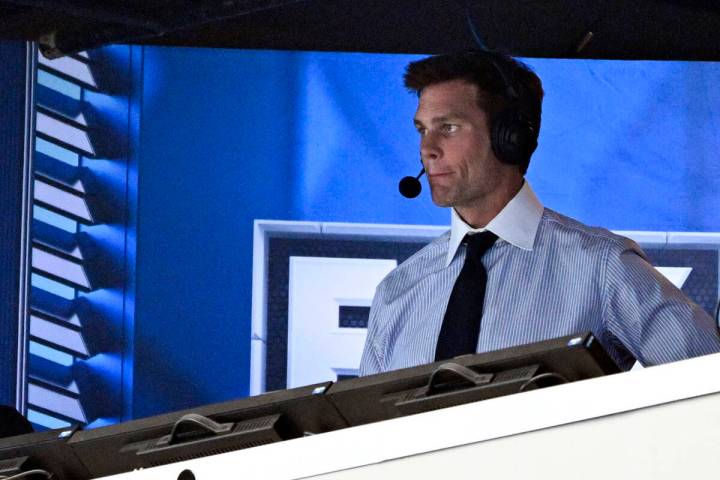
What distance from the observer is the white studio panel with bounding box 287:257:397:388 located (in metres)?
3.36

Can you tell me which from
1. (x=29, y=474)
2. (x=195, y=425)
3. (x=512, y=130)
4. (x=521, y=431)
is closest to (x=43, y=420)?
(x=512, y=130)

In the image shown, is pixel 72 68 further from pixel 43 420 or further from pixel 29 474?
pixel 29 474

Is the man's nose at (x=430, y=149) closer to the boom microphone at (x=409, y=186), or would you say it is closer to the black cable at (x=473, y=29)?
the boom microphone at (x=409, y=186)

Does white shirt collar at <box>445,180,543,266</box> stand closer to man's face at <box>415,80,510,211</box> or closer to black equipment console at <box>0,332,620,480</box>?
man's face at <box>415,80,510,211</box>

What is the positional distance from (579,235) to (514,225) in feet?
0.42

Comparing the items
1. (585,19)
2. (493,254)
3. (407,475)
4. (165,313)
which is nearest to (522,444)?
(407,475)

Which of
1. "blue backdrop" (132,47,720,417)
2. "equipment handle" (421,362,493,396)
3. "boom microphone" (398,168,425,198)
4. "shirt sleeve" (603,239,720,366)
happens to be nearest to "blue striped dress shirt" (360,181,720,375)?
"shirt sleeve" (603,239,720,366)

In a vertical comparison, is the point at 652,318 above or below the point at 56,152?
below

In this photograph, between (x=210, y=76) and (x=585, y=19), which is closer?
(x=585, y=19)

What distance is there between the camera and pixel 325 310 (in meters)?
3.36

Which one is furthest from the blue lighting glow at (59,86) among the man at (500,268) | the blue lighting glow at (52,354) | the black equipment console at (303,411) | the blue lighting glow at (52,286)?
the black equipment console at (303,411)

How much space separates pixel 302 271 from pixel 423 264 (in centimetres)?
88

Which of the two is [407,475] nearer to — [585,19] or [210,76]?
[585,19]

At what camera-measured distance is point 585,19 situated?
305 cm
